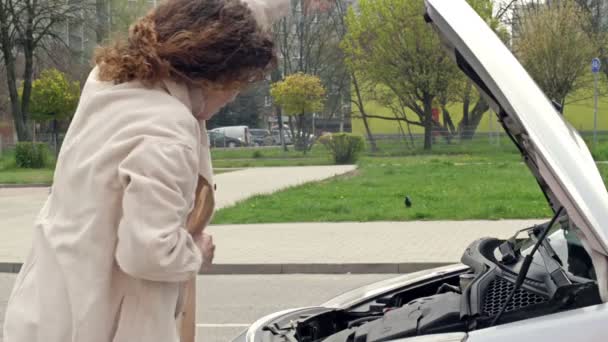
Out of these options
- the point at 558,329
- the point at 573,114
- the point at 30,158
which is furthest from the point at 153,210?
the point at 573,114

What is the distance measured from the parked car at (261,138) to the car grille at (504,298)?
51252mm

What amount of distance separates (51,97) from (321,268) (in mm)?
27956

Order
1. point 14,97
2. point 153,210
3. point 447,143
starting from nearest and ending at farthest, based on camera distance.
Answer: point 153,210, point 447,143, point 14,97

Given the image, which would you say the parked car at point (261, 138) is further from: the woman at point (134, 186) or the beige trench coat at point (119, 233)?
the beige trench coat at point (119, 233)

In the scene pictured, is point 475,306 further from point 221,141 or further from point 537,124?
point 221,141

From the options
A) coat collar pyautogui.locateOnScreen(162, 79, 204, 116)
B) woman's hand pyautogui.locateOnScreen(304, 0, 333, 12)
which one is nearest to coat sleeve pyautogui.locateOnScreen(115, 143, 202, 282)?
coat collar pyautogui.locateOnScreen(162, 79, 204, 116)

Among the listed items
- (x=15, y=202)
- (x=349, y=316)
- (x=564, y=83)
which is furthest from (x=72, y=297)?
(x=564, y=83)

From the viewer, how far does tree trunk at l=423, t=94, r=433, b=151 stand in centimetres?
3506

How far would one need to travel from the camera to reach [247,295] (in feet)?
26.6

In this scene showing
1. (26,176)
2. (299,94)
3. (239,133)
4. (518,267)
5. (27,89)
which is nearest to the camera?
(518,267)

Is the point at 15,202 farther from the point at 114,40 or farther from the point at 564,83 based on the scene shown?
the point at 564,83

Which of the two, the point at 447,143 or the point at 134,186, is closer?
the point at 134,186

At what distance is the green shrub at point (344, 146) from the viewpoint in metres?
29.4

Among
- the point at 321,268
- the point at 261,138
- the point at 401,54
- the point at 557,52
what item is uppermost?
the point at 401,54
